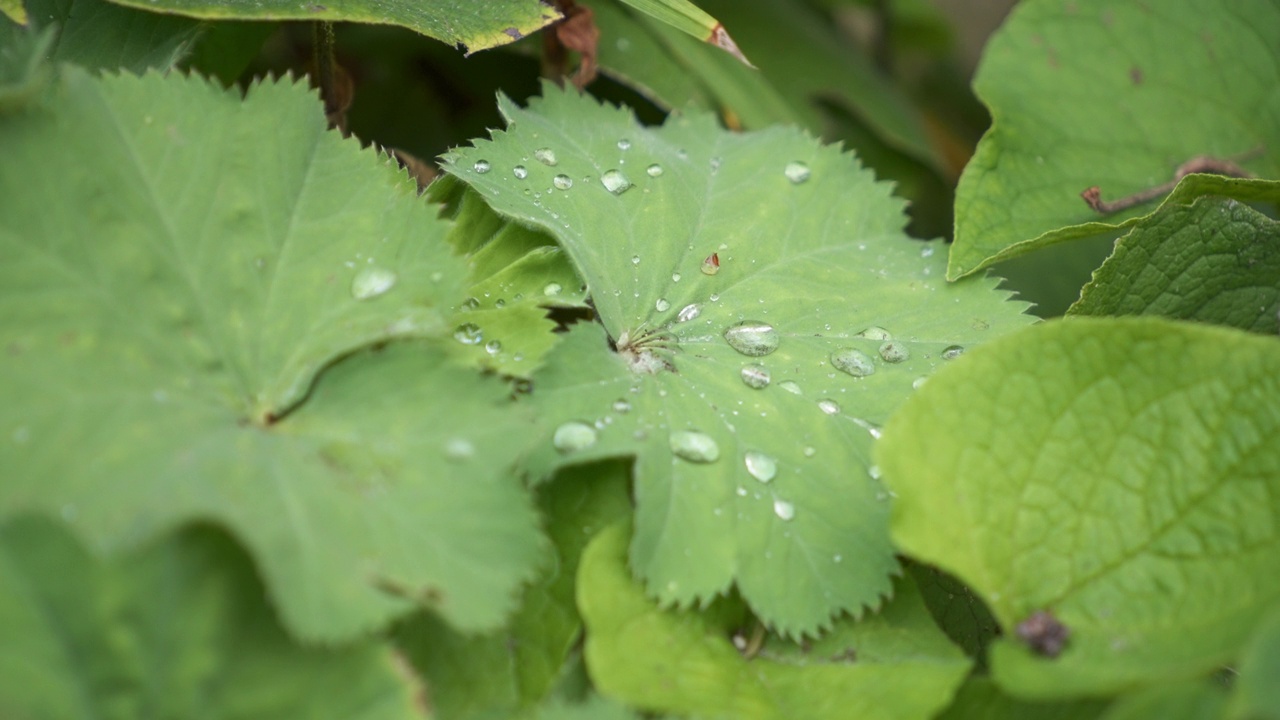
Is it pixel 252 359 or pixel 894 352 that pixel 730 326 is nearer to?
pixel 894 352

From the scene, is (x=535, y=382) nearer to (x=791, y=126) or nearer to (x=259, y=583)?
(x=259, y=583)

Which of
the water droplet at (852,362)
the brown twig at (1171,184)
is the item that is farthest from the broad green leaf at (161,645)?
the brown twig at (1171,184)

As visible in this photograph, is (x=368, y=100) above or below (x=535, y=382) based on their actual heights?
below

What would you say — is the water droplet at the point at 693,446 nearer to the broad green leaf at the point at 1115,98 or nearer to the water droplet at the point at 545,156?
the water droplet at the point at 545,156

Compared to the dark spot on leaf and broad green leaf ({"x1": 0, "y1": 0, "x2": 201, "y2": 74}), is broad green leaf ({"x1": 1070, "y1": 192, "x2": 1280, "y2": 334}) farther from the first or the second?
broad green leaf ({"x1": 0, "y1": 0, "x2": 201, "y2": 74})

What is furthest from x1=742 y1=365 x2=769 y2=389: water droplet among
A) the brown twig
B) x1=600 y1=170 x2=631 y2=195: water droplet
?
the brown twig

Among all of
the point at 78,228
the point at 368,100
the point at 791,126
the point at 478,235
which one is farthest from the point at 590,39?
the point at 78,228
